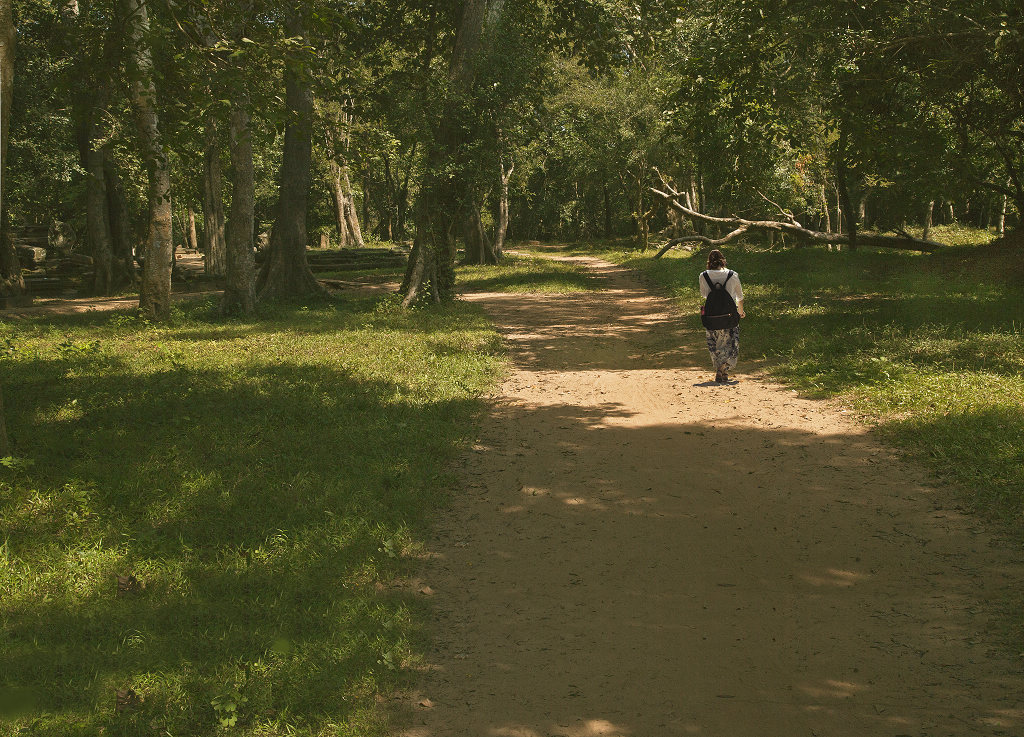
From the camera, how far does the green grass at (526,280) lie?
24484mm

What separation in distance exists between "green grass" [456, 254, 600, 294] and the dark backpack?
13176 millimetres

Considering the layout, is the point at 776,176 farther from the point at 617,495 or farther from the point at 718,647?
the point at 718,647

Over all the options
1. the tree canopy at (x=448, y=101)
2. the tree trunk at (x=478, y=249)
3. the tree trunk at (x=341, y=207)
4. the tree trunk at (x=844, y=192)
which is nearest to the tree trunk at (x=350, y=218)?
the tree trunk at (x=341, y=207)

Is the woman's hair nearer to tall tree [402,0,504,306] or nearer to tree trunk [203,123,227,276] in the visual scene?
tall tree [402,0,504,306]

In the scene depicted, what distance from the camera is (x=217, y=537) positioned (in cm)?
584

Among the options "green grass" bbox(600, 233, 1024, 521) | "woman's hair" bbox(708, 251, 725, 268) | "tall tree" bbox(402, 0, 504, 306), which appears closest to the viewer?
"green grass" bbox(600, 233, 1024, 521)

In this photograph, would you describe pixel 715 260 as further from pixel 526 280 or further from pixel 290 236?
pixel 526 280

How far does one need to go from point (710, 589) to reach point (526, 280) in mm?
21855

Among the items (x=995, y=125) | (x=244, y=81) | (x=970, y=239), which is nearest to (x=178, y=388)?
(x=244, y=81)

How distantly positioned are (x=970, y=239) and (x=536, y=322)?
24.9 m

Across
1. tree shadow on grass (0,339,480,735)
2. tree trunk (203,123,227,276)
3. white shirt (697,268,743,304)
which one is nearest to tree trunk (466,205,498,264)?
tree trunk (203,123,227,276)

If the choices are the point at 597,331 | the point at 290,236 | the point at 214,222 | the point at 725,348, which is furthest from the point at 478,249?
the point at 725,348

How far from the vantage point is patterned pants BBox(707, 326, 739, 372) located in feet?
34.8

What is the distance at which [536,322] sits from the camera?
17609mm
